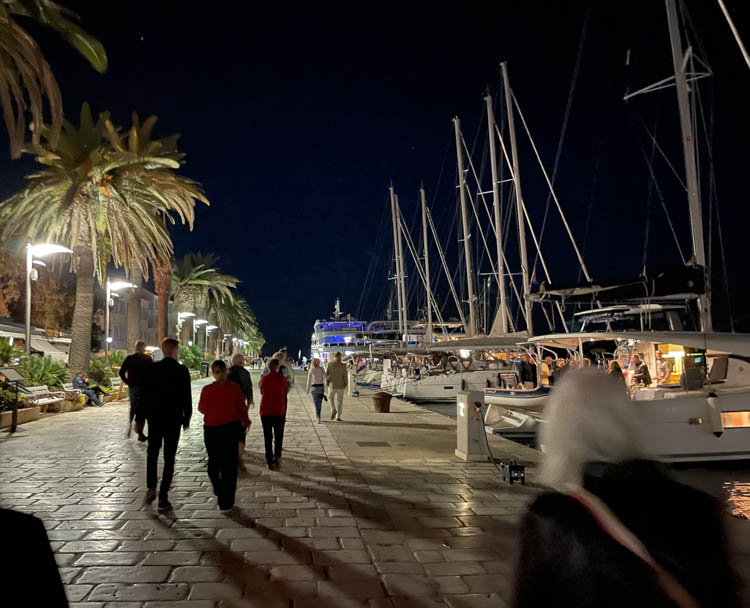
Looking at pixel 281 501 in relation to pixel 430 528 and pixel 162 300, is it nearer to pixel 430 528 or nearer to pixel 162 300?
pixel 430 528

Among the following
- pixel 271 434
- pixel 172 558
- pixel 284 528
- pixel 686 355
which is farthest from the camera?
pixel 686 355

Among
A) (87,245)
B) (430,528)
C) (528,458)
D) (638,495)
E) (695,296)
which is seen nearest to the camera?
(638,495)

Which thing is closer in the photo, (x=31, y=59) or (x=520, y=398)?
(x=31, y=59)

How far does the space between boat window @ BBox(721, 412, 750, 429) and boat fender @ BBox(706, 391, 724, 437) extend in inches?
6.9

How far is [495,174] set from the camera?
30.3 meters

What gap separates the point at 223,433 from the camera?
7289 mm

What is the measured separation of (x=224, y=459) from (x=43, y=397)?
12.9 m

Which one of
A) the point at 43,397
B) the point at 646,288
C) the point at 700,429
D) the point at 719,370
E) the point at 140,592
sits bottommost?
the point at 140,592

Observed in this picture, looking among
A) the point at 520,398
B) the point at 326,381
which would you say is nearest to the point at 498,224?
the point at 520,398

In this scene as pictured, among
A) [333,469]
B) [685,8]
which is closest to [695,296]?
[685,8]

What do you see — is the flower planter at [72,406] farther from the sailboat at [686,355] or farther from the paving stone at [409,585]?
the paving stone at [409,585]

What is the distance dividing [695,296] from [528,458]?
649 cm

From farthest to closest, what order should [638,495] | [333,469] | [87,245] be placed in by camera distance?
1. [87,245]
2. [333,469]
3. [638,495]

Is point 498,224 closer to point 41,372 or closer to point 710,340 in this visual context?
point 710,340
